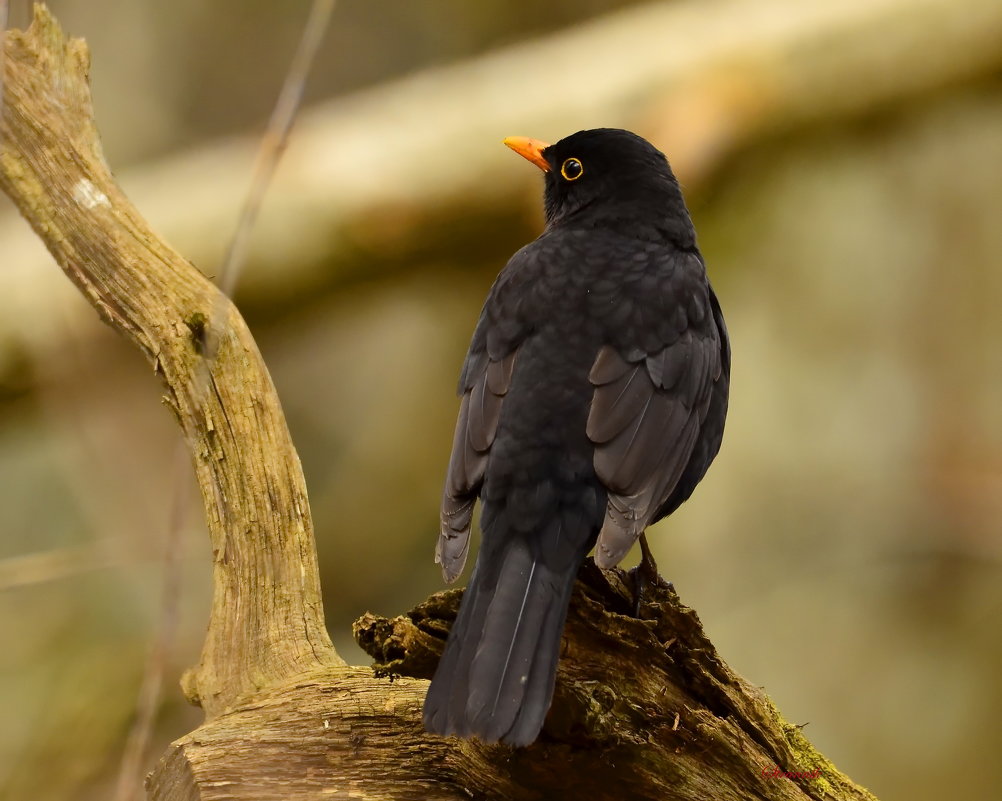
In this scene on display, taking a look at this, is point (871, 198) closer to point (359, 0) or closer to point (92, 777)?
point (359, 0)

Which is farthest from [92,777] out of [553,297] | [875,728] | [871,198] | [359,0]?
[359,0]

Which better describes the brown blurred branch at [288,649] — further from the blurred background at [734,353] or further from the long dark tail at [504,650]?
the blurred background at [734,353]

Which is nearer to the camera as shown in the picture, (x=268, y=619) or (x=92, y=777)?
(x=268, y=619)

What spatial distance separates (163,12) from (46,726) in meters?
6.14

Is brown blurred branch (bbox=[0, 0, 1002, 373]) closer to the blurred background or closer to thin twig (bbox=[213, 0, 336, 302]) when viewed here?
the blurred background

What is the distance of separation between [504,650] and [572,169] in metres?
2.05

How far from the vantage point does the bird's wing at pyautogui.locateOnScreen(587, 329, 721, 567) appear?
3135 millimetres

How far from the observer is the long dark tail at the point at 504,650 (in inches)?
102

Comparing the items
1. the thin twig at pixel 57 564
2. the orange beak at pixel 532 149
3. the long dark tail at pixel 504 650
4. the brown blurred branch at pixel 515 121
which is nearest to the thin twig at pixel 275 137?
the thin twig at pixel 57 564

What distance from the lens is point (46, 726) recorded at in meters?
7.11

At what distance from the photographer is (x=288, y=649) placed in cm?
337

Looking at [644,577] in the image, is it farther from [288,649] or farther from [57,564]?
[57,564]

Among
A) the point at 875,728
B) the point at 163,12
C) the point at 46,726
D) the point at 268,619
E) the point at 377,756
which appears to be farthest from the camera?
the point at 163,12

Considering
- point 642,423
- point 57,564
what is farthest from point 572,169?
point 57,564
